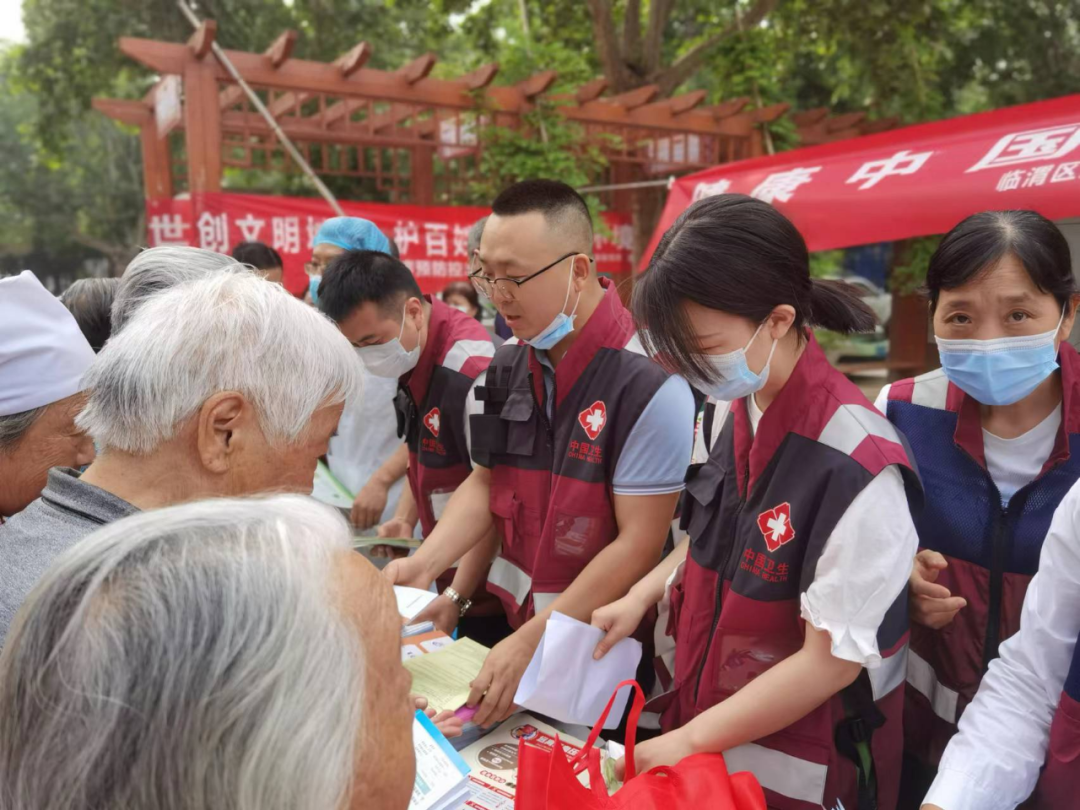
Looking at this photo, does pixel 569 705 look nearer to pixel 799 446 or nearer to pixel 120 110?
pixel 799 446

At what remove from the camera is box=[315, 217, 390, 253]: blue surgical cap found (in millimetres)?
3396

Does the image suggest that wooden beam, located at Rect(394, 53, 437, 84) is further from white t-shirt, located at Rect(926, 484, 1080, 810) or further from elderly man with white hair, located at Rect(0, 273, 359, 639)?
white t-shirt, located at Rect(926, 484, 1080, 810)

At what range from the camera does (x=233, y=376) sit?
4.06ft

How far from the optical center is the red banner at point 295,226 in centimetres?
611

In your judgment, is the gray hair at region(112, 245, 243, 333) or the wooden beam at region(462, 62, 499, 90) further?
the wooden beam at region(462, 62, 499, 90)

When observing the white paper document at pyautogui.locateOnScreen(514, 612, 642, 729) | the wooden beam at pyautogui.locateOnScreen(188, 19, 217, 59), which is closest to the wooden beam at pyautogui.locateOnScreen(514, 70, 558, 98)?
the wooden beam at pyautogui.locateOnScreen(188, 19, 217, 59)

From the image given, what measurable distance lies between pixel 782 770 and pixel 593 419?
0.83 m

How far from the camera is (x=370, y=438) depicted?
131 inches

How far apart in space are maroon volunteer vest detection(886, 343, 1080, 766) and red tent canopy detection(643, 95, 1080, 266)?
1.27 meters

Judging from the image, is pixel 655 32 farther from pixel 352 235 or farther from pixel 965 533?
pixel 965 533

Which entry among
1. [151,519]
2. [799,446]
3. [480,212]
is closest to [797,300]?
[799,446]

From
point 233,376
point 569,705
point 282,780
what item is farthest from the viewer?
point 569,705

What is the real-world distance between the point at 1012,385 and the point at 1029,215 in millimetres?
368

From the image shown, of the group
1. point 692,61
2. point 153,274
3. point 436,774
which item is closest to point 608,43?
point 692,61
